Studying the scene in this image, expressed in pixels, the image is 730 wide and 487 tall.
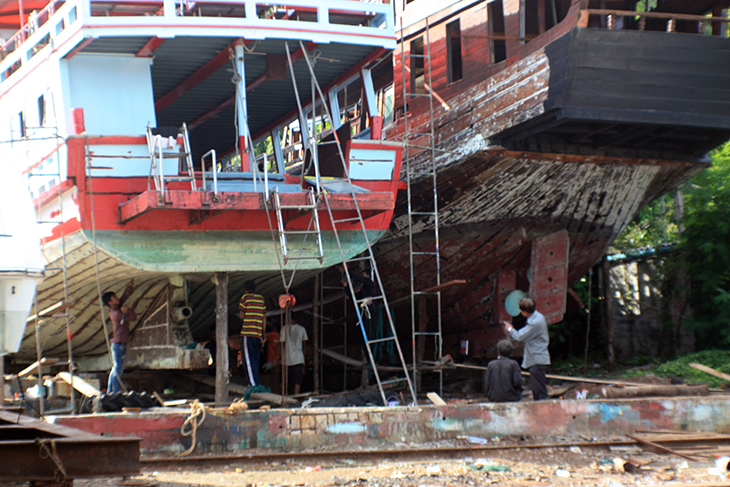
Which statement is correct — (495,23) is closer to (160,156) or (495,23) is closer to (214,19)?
(214,19)

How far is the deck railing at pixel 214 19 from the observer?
320 inches

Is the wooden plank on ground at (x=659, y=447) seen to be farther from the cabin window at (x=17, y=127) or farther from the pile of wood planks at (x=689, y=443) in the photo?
the cabin window at (x=17, y=127)

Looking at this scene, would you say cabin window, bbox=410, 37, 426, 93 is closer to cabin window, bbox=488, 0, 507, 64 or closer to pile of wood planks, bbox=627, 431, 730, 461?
cabin window, bbox=488, 0, 507, 64

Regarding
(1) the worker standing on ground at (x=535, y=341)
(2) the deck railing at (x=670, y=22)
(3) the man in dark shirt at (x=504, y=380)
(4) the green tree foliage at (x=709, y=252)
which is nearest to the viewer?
(1) the worker standing on ground at (x=535, y=341)

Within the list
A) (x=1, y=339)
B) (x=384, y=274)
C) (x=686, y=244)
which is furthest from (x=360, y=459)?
(x=686, y=244)

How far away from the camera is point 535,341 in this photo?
7930 millimetres

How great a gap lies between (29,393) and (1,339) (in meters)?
3.04

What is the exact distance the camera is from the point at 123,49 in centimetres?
871

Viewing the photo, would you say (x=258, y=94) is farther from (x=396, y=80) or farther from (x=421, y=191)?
(x=421, y=191)

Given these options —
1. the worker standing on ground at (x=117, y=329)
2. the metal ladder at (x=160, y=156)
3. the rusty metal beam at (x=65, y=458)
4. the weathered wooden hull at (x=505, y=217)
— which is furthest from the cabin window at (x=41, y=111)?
the weathered wooden hull at (x=505, y=217)

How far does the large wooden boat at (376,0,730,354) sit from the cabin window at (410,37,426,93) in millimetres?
22

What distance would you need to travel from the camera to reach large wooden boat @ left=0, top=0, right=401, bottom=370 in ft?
27.4

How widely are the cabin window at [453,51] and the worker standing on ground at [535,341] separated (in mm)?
4124

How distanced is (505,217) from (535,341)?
3495mm
